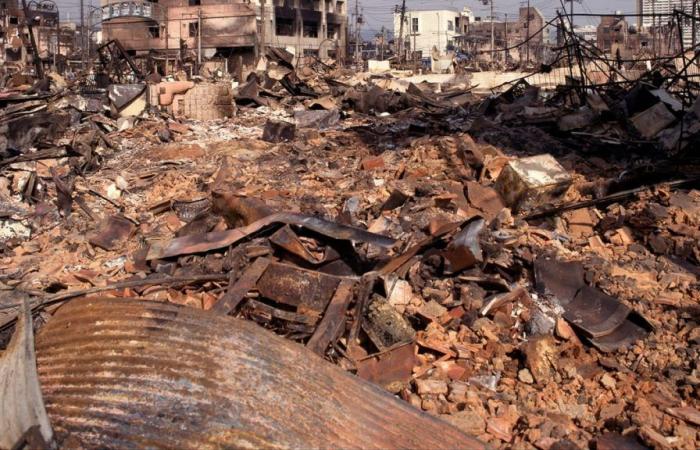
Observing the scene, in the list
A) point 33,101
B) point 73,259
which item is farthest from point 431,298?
point 33,101

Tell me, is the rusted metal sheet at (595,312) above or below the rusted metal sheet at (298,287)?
below

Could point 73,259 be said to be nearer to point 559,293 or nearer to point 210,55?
point 559,293

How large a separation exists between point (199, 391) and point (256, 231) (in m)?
2.63

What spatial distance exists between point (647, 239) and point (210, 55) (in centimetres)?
2772

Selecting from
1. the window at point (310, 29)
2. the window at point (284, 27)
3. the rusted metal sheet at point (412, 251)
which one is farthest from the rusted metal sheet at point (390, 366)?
the window at point (310, 29)

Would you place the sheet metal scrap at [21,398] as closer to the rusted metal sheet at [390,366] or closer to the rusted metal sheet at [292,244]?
the rusted metal sheet at [390,366]

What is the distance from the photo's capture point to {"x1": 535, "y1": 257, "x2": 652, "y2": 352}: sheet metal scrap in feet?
13.7

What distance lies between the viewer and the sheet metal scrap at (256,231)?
4594mm

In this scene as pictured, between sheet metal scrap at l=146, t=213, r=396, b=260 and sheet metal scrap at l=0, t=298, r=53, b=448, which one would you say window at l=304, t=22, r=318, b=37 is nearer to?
sheet metal scrap at l=146, t=213, r=396, b=260

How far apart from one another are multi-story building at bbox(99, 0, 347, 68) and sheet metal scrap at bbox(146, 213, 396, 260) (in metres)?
21.6

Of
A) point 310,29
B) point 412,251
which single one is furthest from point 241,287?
point 310,29

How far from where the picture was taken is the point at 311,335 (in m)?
3.94

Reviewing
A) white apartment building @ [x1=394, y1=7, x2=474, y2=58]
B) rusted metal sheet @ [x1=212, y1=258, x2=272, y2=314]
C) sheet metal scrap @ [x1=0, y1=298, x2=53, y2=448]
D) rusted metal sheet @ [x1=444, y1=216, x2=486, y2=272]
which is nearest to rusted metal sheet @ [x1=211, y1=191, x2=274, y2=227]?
rusted metal sheet @ [x1=212, y1=258, x2=272, y2=314]

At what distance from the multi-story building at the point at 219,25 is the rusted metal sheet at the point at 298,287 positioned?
2258 cm
